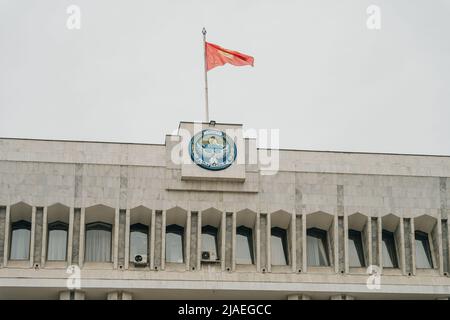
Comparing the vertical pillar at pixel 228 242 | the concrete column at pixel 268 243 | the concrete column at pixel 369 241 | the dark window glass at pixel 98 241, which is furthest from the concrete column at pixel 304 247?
the dark window glass at pixel 98 241

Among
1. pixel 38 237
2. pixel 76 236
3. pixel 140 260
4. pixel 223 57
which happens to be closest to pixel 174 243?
pixel 140 260

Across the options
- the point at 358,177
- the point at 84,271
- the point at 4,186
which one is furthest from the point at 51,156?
the point at 358,177

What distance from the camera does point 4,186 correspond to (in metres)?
42.8

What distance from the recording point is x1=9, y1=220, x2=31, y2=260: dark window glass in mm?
42875

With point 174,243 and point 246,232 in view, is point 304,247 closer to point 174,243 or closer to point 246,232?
point 246,232

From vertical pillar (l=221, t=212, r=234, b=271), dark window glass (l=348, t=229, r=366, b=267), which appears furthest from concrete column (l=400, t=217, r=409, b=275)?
vertical pillar (l=221, t=212, r=234, b=271)

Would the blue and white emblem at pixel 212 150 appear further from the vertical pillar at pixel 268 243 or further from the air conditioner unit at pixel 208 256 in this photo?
the air conditioner unit at pixel 208 256

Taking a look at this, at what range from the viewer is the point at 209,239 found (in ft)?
147

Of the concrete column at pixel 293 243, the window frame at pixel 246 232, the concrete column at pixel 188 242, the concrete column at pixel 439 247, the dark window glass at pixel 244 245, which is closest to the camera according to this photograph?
the concrete column at pixel 188 242

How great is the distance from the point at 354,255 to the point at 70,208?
1220 centimetres

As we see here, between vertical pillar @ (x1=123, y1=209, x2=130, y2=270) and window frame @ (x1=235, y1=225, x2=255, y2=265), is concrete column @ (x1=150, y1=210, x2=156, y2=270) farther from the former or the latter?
window frame @ (x1=235, y1=225, x2=255, y2=265)

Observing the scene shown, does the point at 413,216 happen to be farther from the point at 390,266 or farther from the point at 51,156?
the point at 51,156

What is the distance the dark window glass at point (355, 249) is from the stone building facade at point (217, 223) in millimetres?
51

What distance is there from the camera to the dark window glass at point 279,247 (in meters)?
44.5
